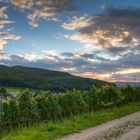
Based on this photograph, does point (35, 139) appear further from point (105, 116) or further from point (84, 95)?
point (84, 95)

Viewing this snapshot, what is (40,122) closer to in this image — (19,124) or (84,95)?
(19,124)

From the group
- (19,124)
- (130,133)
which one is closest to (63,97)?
(19,124)

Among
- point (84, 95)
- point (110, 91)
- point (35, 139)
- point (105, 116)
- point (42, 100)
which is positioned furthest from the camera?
point (110, 91)

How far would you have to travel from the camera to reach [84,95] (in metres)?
58.5

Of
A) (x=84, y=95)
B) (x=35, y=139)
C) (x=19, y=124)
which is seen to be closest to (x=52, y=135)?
(x=35, y=139)

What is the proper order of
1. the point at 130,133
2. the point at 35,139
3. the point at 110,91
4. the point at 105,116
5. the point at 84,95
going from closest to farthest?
the point at 35,139, the point at 130,133, the point at 105,116, the point at 84,95, the point at 110,91

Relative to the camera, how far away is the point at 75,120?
4044 centimetres

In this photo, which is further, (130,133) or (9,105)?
(9,105)

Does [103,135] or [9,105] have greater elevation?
[9,105]

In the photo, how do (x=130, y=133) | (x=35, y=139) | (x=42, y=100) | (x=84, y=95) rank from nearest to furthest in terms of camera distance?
(x=35, y=139), (x=130, y=133), (x=42, y=100), (x=84, y=95)

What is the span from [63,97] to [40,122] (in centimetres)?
902

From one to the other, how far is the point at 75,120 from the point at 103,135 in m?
11.1

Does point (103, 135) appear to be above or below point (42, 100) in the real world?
below

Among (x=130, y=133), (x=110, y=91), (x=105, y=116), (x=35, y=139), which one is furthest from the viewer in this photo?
(x=110, y=91)
